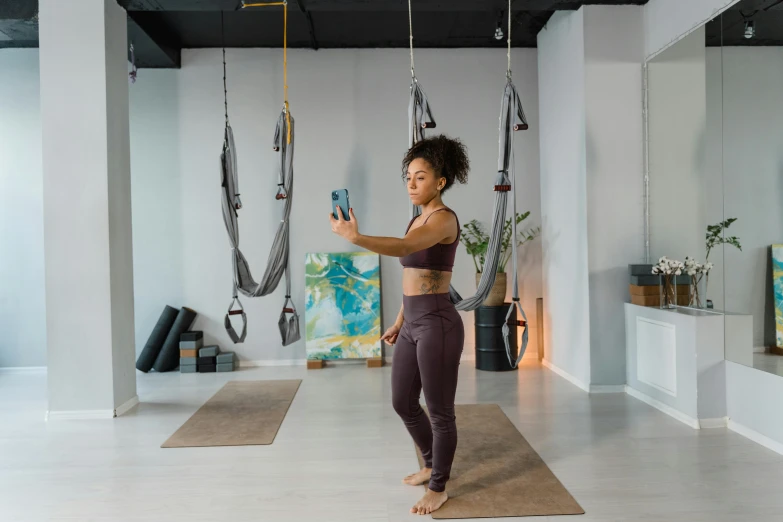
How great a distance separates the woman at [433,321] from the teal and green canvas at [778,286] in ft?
6.59

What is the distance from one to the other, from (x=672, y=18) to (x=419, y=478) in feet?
11.9

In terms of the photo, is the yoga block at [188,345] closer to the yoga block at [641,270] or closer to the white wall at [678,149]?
the yoga block at [641,270]

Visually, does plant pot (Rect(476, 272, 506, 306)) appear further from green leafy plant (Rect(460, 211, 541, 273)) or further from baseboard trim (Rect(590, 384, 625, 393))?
baseboard trim (Rect(590, 384, 625, 393))

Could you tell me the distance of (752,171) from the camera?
3.56 metres

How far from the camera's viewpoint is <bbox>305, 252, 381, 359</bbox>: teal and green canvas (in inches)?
234

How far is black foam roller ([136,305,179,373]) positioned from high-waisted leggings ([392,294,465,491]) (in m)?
3.96

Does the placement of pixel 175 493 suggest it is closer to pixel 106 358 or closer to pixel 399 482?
pixel 399 482

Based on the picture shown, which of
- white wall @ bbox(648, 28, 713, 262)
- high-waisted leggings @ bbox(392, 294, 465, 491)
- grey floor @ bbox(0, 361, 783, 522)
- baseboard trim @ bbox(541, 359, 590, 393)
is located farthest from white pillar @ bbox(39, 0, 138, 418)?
white wall @ bbox(648, 28, 713, 262)

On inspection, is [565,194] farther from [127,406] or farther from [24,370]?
[24,370]

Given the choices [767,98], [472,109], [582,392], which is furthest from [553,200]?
[767,98]

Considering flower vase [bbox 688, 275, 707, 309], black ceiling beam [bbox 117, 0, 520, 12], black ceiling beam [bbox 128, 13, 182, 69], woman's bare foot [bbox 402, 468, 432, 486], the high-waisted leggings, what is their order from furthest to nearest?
1. black ceiling beam [bbox 128, 13, 182, 69]
2. black ceiling beam [bbox 117, 0, 520, 12]
3. flower vase [bbox 688, 275, 707, 309]
4. woman's bare foot [bbox 402, 468, 432, 486]
5. the high-waisted leggings

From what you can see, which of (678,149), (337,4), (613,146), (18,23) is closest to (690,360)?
(678,149)

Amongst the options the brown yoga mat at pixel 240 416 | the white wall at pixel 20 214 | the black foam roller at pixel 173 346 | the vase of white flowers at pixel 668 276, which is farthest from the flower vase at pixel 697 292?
the white wall at pixel 20 214

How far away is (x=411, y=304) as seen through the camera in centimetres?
261
